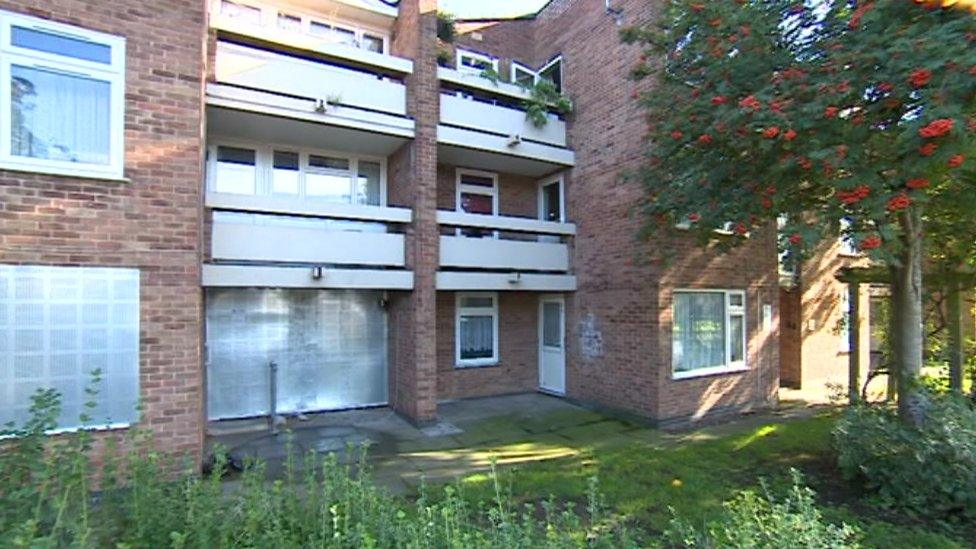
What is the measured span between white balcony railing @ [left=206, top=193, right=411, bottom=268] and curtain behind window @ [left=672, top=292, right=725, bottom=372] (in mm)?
5076

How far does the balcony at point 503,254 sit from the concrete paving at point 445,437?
2382 millimetres

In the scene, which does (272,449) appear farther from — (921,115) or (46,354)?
(921,115)

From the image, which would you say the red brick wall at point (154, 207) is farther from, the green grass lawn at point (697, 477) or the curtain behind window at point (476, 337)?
the curtain behind window at point (476, 337)

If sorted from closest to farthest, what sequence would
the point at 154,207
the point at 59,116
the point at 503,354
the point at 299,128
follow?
the point at 59,116 < the point at 154,207 < the point at 299,128 < the point at 503,354

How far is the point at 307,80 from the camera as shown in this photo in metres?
8.25

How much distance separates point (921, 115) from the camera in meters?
4.24

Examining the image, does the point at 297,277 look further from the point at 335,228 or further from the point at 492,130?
the point at 492,130

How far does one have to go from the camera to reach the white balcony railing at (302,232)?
7.79m

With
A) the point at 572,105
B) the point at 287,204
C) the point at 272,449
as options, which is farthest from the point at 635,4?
the point at 272,449

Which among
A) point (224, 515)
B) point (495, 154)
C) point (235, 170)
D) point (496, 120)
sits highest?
point (496, 120)

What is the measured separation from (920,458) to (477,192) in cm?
835

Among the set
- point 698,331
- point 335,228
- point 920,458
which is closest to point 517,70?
point 335,228

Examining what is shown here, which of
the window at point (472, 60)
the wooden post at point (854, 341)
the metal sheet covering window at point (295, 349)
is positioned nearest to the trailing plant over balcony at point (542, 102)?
the window at point (472, 60)

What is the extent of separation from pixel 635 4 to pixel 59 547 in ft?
33.4
